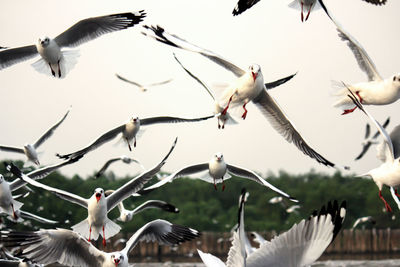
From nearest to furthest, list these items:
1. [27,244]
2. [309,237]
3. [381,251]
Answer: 1. [309,237]
2. [27,244]
3. [381,251]

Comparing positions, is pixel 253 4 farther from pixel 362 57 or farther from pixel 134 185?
pixel 134 185

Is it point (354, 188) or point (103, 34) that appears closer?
point (103, 34)

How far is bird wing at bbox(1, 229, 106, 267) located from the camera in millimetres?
6426

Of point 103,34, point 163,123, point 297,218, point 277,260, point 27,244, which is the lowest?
point 277,260

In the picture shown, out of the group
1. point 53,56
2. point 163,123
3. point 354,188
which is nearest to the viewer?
point 53,56

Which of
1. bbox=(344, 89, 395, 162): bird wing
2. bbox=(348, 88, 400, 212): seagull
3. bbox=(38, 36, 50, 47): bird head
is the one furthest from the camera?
bbox=(38, 36, 50, 47): bird head

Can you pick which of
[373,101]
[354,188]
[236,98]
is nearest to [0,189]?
[236,98]

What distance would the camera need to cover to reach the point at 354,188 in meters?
35.4

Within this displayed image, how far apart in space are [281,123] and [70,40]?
2366mm

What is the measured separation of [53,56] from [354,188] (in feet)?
95.2

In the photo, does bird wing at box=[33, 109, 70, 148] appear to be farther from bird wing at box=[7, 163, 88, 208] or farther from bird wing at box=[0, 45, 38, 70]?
bird wing at box=[7, 163, 88, 208]

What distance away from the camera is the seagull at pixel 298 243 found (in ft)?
15.2

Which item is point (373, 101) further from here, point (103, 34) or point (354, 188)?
point (354, 188)

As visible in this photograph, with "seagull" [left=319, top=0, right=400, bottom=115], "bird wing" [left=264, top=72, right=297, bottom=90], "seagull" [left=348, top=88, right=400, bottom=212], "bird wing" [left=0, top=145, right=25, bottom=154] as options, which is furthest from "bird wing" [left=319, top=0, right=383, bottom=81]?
"bird wing" [left=0, top=145, right=25, bottom=154]
